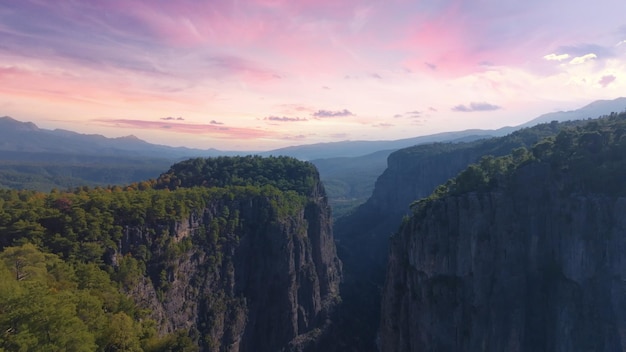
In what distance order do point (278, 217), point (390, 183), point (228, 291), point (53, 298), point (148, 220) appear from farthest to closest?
1. point (390, 183)
2. point (278, 217)
3. point (228, 291)
4. point (148, 220)
5. point (53, 298)

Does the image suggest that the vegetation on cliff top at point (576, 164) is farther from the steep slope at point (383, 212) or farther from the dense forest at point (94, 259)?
the steep slope at point (383, 212)

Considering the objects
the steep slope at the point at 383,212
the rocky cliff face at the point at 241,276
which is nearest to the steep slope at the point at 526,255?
the rocky cliff face at the point at 241,276

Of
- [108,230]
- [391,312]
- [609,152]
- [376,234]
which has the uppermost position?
[609,152]

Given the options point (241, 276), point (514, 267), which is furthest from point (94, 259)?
point (514, 267)

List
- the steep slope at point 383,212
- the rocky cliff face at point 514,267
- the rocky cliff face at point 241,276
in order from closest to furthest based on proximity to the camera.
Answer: the rocky cliff face at point 514,267 → the rocky cliff face at point 241,276 → the steep slope at point 383,212

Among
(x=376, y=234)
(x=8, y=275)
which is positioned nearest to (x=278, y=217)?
(x=8, y=275)

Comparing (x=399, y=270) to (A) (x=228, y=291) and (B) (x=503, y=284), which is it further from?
(A) (x=228, y=291)

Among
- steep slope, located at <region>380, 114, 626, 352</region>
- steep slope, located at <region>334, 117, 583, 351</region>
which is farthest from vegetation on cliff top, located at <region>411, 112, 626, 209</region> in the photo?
steep slope, located at <region>334, 117, 583, 351</region>

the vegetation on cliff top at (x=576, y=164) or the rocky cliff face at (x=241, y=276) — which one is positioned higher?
the vegetation on cliff top at (x=576, y=164)
